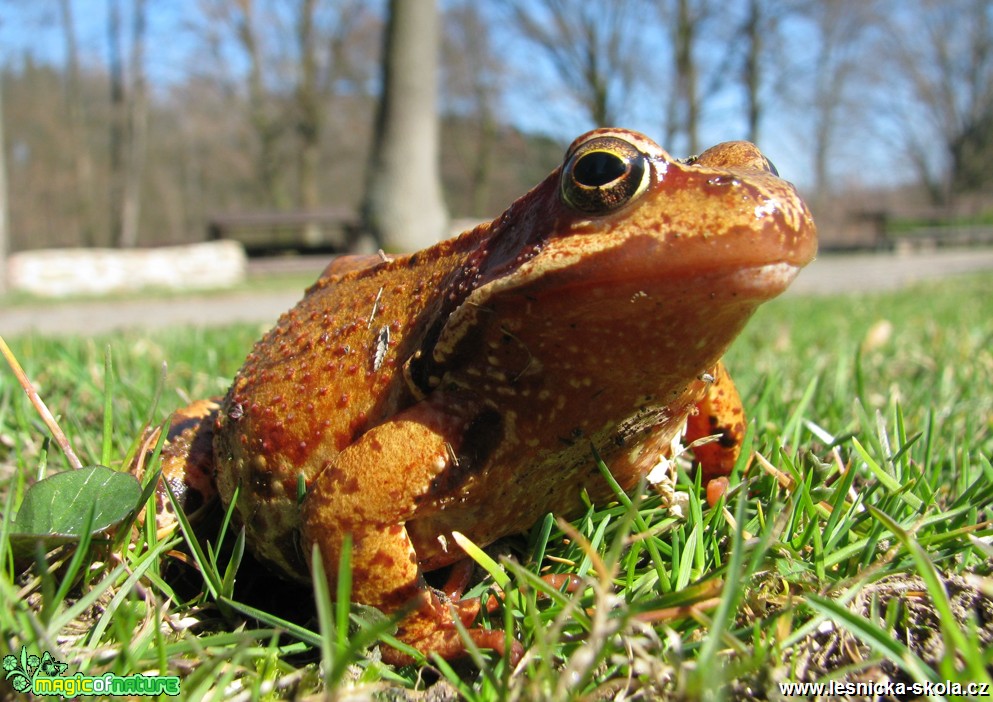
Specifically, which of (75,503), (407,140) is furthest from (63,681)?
(407,140)

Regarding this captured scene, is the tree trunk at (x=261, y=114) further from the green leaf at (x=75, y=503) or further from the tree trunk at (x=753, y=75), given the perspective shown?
the green leaf at (x=75, y=503)

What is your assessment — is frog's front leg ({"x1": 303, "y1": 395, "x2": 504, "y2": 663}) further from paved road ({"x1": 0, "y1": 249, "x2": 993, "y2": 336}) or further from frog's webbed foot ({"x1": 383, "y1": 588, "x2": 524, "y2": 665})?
paved road ({"x1": 0, "y1": 249, "x2": 993, "y2": 336})

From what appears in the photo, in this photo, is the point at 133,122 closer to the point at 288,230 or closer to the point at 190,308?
the point at 288,230

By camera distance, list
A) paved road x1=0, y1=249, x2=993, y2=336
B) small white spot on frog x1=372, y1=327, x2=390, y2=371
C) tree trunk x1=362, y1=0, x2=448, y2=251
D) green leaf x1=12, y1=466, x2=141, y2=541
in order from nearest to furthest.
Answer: green leaf x1=12, y1=466, x2=141, y2=541 → small white spot on frog x1=372, y1=327, x2=390, y2=371 → paved road x1=0, y1=249, x2=993, y2=336 → tree trunk x1=362, y1=0, x2=448, y2=251

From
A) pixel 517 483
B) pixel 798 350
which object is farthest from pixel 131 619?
pixel 798 350

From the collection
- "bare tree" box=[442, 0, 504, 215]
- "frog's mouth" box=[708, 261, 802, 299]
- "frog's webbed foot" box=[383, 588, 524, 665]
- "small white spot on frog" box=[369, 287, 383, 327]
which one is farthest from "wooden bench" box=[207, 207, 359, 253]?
"frog's mouth" box=[708, 261, 802, 299]

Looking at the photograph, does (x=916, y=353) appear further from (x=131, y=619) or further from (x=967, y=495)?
(x=131, y=619)
